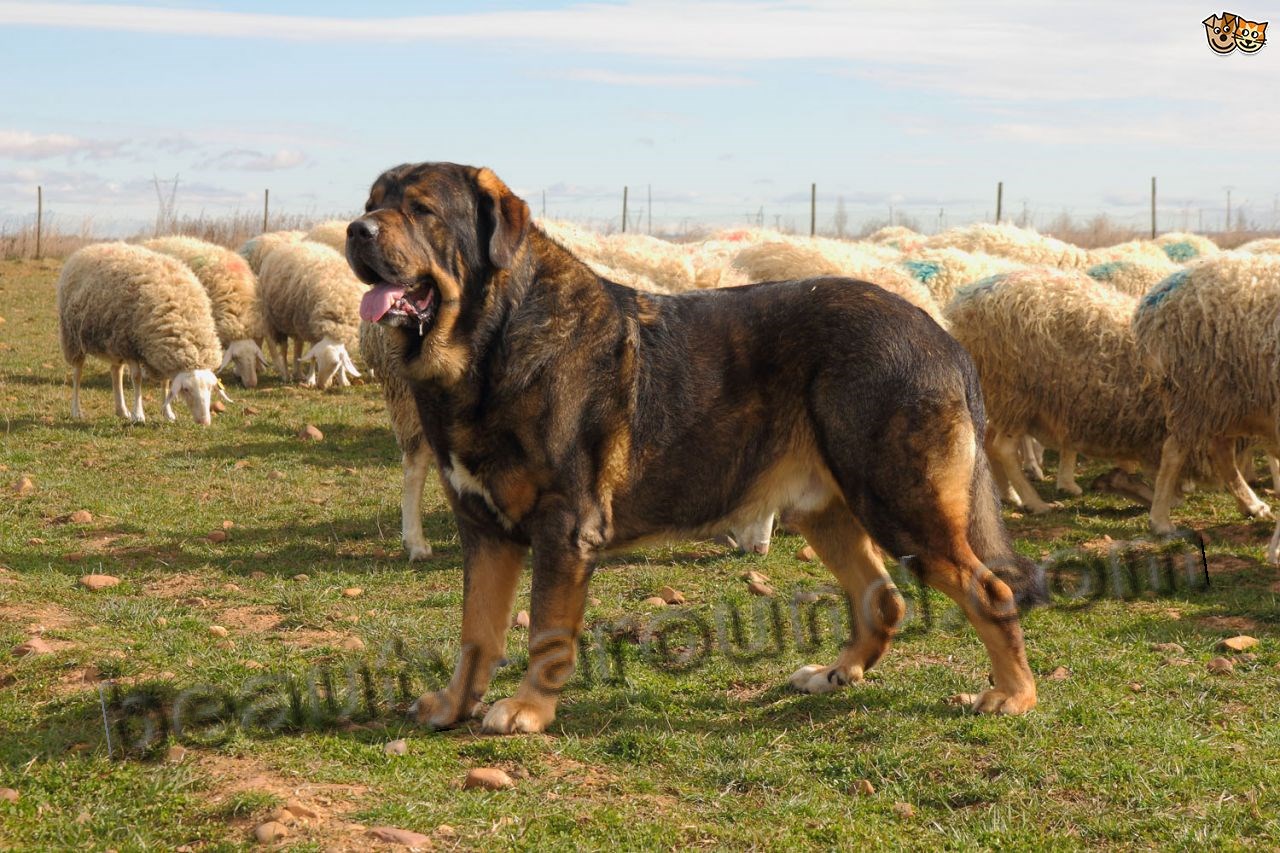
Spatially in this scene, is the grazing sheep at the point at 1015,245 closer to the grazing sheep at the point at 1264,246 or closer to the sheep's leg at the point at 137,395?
the grazing sheep at the point at 1264,246

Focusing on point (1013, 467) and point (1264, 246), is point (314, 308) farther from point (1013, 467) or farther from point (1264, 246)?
point (1264, 246)

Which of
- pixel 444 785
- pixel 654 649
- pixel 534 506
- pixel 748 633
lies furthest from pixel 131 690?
pixel 748 633

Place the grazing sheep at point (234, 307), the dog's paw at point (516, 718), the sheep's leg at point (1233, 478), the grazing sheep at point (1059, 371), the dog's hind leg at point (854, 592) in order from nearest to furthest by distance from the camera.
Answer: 1. the dog's paw at point (516, 718)
2. the dog's hind leg at point (854, 592)
3. the sheep's leg at point (1233, 478)
4. the grazing sheep at point (1059, 371)
5. the grazing sheep at point (234, 307)

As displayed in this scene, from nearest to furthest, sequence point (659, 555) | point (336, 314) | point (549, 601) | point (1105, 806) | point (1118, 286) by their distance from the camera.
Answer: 1. point (1105, 806)
2. point (549, 601)
3. point (659, 555)
4. point (1118, 286)
5. point (336, 314)

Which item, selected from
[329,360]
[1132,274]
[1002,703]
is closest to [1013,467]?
[1132,274]

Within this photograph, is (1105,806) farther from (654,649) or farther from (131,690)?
(131,690)

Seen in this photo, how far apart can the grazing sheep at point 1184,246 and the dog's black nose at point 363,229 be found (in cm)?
1333

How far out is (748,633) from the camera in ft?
19.1

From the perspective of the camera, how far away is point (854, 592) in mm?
4906

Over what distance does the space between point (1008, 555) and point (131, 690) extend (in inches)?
123

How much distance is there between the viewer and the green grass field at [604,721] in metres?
3.71

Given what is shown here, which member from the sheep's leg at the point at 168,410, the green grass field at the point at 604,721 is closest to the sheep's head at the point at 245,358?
the sheep's leg at the point at 168,410

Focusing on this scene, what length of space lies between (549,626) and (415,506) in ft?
10.6

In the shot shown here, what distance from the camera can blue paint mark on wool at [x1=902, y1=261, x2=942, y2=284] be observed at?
35.5 ft
